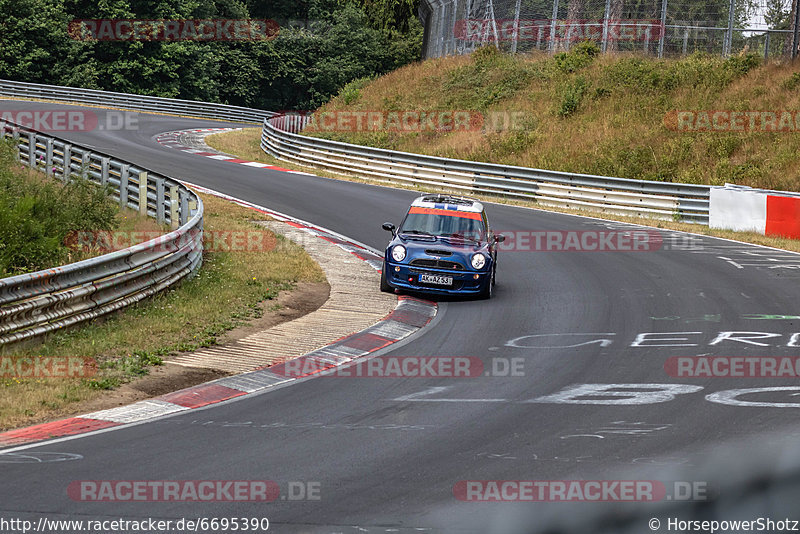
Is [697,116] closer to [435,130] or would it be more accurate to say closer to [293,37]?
[435,130]

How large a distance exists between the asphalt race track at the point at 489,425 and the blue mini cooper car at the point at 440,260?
15.3 inches

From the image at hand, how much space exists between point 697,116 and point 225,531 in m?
30.2

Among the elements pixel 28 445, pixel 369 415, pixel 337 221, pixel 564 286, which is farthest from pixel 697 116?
pixel 28 445

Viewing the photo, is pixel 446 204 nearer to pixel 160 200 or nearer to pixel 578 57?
pixel 160 200

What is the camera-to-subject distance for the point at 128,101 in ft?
176

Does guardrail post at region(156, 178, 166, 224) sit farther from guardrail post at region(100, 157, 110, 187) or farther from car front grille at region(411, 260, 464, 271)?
car front grille at region(411, 260, 464, 271)

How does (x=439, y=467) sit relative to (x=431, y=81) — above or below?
below

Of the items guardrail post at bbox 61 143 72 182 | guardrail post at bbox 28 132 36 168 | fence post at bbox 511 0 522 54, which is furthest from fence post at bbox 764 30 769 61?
guardrail post at bbox 28 132 36 168

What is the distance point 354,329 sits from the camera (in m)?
13.8

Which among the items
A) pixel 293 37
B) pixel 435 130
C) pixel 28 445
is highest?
pixel 293 37

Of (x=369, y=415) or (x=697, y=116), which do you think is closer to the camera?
(x=369, y=415)

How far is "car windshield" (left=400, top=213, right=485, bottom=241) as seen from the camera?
55.7 feet

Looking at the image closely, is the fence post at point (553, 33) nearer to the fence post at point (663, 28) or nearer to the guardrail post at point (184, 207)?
the fence post at point (663, 28)

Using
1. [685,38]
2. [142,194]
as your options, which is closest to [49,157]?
[142,194]
